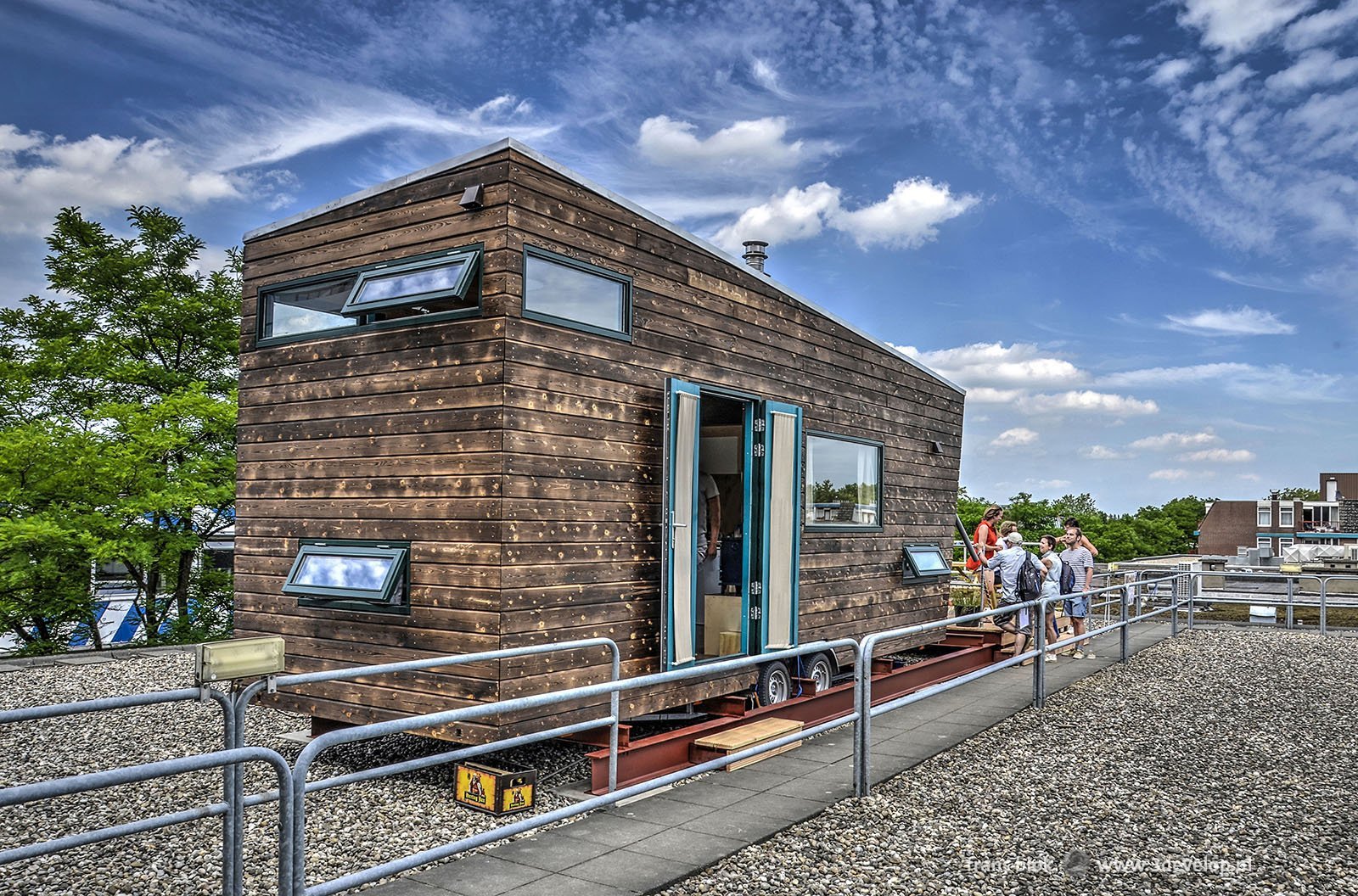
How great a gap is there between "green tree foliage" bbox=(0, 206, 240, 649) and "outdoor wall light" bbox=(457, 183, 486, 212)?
972cm

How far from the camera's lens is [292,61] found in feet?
36.2

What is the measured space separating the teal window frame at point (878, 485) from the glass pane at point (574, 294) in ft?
8.85

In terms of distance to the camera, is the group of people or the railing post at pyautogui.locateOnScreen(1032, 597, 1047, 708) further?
the group of people

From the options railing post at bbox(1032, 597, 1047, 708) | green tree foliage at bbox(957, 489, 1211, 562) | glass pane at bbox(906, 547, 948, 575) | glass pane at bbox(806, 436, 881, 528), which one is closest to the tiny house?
glass pane at bbox(806, 436, 881, 528)

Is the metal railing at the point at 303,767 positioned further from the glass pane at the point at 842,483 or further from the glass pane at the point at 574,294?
the glass pane at the point at 842,483

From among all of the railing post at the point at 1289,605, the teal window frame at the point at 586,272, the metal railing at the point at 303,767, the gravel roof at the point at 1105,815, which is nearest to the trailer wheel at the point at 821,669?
the gravel roof at the point at 1105,815

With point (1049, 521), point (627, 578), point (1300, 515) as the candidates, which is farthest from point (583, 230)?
point (1300, 515)

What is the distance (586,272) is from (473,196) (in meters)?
0.85

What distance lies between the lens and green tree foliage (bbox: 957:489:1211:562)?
4016cm

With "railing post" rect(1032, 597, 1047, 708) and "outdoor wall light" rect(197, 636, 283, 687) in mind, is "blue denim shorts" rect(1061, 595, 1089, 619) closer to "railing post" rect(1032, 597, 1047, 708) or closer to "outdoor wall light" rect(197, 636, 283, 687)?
"railing post" rect(1032, 597, 1047, 708)

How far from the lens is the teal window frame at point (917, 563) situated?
1050 centimetres

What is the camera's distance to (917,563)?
10.7 m

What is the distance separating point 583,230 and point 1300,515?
66.9m

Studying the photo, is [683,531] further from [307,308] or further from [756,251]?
[756,251]
